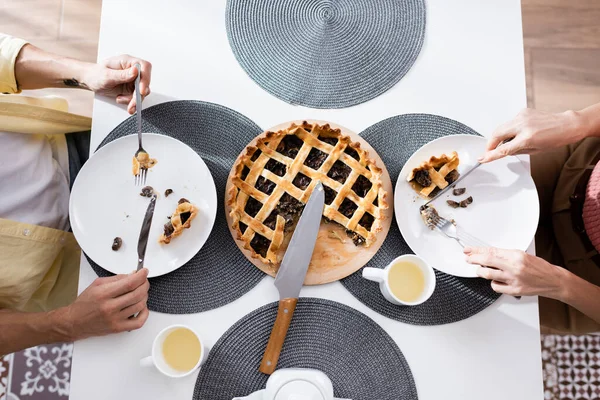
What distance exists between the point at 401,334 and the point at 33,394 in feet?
4.92

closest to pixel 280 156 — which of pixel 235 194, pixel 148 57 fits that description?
pixel 235 194

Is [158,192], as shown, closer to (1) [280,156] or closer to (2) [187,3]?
(1) [280,156]

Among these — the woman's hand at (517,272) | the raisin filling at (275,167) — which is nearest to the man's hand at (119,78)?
the raisin filling at (275,167)

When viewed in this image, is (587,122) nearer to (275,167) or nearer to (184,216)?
(275,167)

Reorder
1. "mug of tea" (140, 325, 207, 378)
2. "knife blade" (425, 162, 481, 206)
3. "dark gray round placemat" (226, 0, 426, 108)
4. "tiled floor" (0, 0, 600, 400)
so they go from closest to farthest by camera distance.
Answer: "mug of tea" (140, 325, 207, 378) < "knife blade" (425, 162, 481, 206) < "dark gray round placemat" (226, 0, 426, 108) < "tiled floor" (0, 0, 600, 400)

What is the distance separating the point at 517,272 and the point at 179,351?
833 mm

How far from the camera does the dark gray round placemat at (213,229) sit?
1.21 metres

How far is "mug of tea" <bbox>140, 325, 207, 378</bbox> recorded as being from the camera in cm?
Answer: 111

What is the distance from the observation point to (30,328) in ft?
3.79

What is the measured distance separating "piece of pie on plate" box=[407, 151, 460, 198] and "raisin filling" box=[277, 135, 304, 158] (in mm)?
297

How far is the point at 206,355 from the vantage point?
3.85ft

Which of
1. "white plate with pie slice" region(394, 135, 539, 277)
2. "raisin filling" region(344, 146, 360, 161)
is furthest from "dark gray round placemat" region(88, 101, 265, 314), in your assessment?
"white plate with pie slice" region(394, 135, 539, 277)

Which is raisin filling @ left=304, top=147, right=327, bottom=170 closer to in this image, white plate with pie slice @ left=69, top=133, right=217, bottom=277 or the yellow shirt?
white plate with pie slice @ left=69, top=133, right=217, bottom=277

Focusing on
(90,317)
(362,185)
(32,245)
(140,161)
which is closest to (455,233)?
(362,185)
